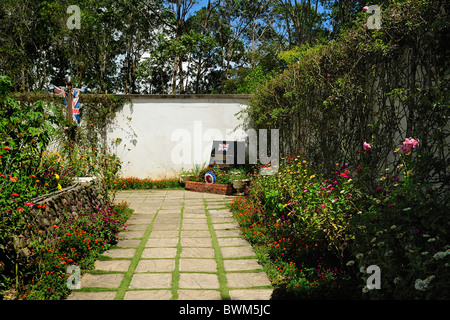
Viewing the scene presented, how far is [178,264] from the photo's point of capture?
11.8 feet

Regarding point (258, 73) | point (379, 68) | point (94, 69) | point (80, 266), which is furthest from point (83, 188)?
point (94, 69)

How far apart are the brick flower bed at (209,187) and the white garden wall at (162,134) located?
1.05 m

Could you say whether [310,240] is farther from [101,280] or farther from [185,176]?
[185,176]

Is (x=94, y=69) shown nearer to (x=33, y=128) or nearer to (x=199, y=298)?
(x=33, y=128)

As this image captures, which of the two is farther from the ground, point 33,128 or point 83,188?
point 33,128

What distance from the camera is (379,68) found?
3.57 metres

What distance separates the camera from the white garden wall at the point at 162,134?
10.0 metres

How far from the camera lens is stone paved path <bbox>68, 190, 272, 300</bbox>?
2.92 meters

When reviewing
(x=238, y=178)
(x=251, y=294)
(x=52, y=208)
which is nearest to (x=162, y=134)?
(x=238, y=178)

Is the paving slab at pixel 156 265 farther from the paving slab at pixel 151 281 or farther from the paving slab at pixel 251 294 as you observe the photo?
the paving slab at pixel 251 294

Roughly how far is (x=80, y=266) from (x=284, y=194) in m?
2.59

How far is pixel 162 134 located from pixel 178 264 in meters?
6.86

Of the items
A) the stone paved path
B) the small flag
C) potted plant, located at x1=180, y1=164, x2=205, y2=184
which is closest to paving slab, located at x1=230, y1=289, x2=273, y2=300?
the stone paved path

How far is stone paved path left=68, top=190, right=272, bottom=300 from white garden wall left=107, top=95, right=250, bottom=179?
4153 mm
